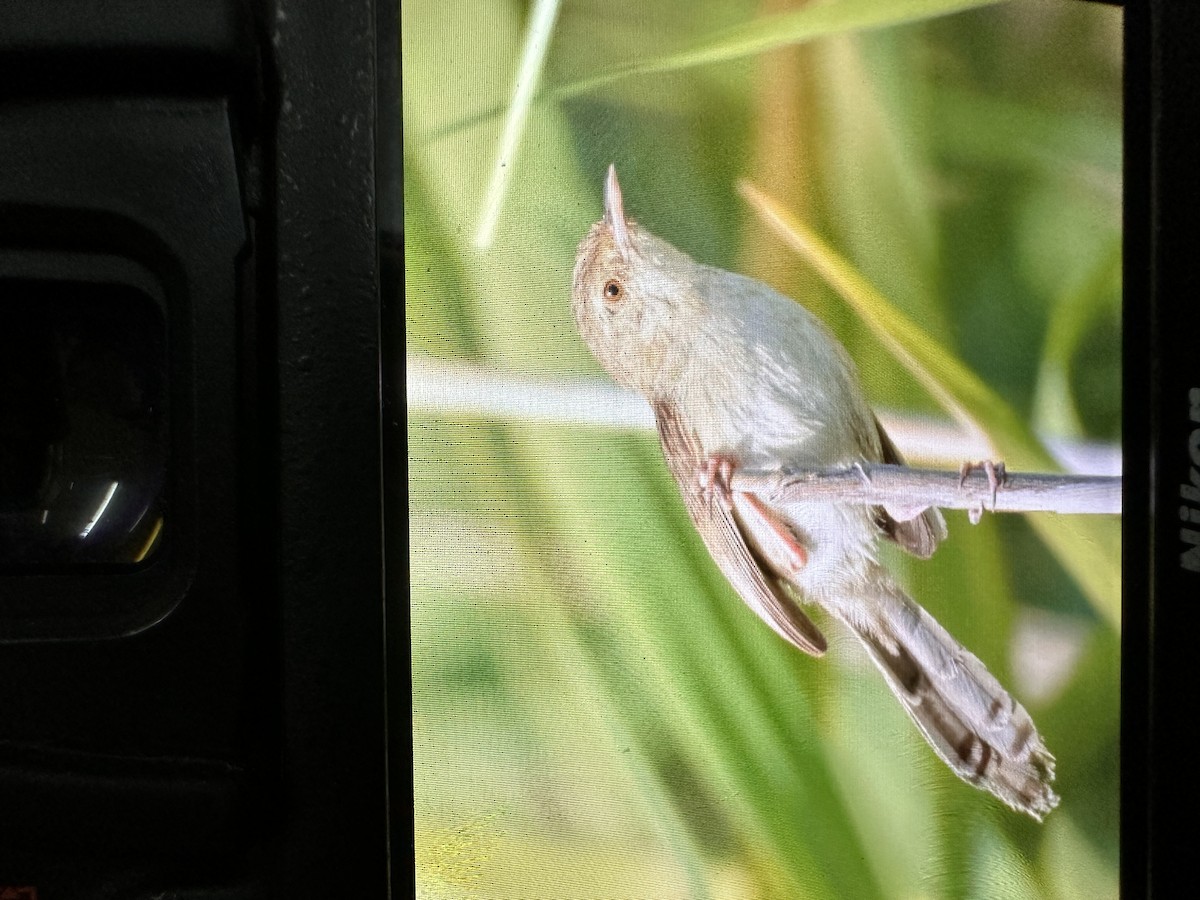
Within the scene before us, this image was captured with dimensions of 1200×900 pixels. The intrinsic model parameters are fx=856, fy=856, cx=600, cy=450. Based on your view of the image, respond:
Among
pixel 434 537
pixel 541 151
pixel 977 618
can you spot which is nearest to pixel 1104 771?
pixel 977 618

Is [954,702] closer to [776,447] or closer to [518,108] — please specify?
[776,447]

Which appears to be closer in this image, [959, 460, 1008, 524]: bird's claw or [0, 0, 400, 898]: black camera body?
[0, 0, 400, 898]: black camera body

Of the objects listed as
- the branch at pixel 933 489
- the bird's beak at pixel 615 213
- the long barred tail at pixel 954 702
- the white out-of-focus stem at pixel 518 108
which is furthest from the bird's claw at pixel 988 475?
the white out-of-focus stem at pixel 518 108

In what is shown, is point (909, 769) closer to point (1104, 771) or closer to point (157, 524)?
point (1104, 771)

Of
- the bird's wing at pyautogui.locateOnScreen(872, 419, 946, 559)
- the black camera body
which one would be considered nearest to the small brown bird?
the bird's wing at pyautogui.locateOnScreen(872, 419, 946, 559)

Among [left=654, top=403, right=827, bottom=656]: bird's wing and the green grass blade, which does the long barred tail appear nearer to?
[left=654, top=403, right=827, bottom=656]: bird's wing

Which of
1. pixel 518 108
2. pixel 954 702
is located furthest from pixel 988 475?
pixel 518 108

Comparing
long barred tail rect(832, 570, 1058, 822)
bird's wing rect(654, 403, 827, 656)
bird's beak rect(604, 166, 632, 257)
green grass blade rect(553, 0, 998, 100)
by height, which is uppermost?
green grass blade rect(553, 0, 998, 100)

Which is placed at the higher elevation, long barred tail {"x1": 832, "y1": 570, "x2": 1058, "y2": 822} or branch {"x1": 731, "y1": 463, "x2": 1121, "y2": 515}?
branch {"x1": 731, "y1": 463, "x2": 1121, "y2": 515}
